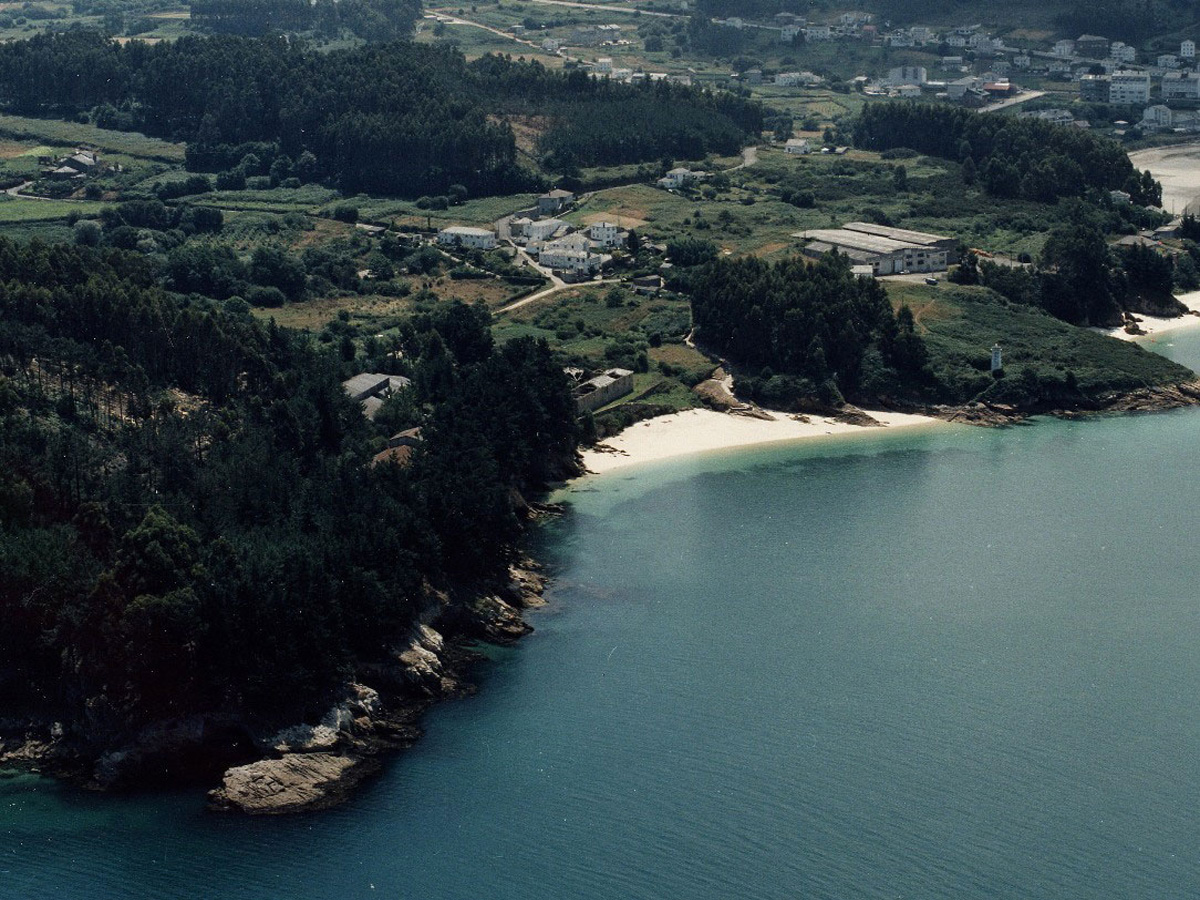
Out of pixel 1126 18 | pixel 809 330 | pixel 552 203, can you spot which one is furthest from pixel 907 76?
pixel 809 330

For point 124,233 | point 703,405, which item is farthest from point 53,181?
point 703,405

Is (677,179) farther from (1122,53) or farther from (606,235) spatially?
(1122,53)

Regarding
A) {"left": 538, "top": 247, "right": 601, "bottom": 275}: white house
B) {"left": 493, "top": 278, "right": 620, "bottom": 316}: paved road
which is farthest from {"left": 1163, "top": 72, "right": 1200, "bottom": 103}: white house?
{"left": 493, "top": 278, "right": 620, "bottom": 316}: paved road

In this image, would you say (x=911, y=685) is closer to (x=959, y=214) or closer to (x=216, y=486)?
(x=216, y=486)

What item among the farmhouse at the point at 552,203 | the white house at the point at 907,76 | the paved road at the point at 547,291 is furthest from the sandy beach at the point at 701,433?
the white house at the point at 907,76

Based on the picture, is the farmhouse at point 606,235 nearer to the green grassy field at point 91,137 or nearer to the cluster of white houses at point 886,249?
the cluster of white houses at point 886,249

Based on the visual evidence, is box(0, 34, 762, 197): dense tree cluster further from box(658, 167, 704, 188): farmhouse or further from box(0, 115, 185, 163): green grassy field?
box(658, 167, 704, 188): farmhouse
